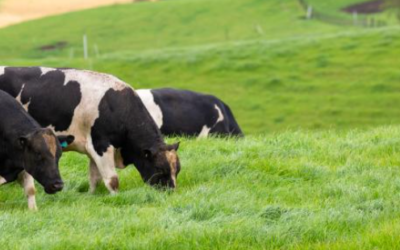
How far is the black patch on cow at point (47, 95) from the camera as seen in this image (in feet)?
40.9

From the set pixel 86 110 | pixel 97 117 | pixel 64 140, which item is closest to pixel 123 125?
pixel 97 117

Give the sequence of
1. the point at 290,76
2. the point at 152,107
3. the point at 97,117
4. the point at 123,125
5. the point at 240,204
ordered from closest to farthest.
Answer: the point at 240,204 < the point at 97,117 < the point at 123,125 < the point at 152,107 < the point at 290,76

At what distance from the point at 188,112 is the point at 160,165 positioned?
6.63 meters

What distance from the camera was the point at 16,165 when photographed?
11.1 m

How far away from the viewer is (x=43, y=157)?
1077cm

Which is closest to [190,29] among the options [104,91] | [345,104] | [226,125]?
[345,104]

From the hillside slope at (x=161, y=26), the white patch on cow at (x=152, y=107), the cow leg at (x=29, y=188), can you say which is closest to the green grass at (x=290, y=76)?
the white patch on cow at (x=152, y=107)

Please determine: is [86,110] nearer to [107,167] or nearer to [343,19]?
[107,167]

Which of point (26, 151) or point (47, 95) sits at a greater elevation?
point (47, 95)

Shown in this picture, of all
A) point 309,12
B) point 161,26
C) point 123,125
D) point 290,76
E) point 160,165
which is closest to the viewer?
point 160,165

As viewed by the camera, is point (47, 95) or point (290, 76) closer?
point (47, 95)

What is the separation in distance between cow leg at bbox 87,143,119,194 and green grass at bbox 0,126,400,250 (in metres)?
0.34

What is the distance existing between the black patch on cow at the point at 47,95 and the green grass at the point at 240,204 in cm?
101

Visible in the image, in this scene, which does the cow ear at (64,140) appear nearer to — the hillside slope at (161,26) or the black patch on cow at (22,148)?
the black patch on cow at (22,148)
